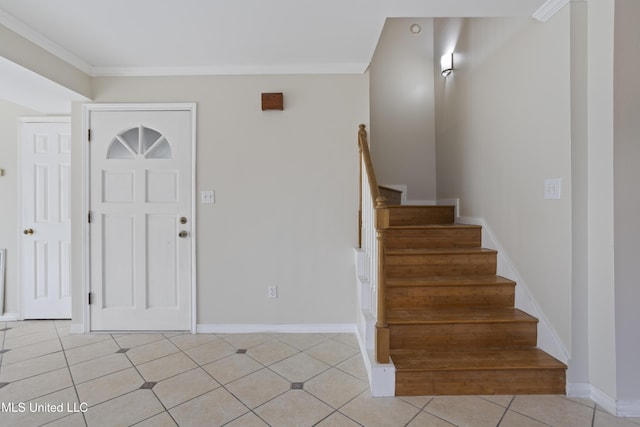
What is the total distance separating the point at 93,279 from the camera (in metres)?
2.65

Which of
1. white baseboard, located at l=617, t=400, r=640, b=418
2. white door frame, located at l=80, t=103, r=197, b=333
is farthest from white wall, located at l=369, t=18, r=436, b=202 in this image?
white baseboard, located at l=617, t=400, r=640, b=418

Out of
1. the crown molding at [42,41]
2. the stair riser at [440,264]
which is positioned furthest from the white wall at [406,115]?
the crown molding at [42,41]

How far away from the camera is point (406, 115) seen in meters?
3.70

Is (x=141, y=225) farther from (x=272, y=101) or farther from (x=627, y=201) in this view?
(x=627, y=201)

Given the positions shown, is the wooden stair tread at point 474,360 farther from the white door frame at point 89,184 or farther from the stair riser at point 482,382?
the white door frame at point 89,184

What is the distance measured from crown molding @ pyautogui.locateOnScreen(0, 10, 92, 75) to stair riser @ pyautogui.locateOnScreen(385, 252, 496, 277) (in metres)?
2.98

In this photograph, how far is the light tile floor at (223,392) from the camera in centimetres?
155

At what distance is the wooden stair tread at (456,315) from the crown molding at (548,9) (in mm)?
1898

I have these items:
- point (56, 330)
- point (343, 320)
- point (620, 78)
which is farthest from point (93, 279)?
point (620, 78)

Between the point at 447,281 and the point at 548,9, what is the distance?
1.82 meters

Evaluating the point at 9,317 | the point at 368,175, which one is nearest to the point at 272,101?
the point at 368,175

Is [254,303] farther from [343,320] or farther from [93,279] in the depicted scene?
[93,279]

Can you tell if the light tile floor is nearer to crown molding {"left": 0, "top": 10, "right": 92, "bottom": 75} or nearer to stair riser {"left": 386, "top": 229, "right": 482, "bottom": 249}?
stair riser {"left": 386, "top": 229, "right": 482, "bottom": 249}

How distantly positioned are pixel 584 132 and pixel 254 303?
8.59 ft
